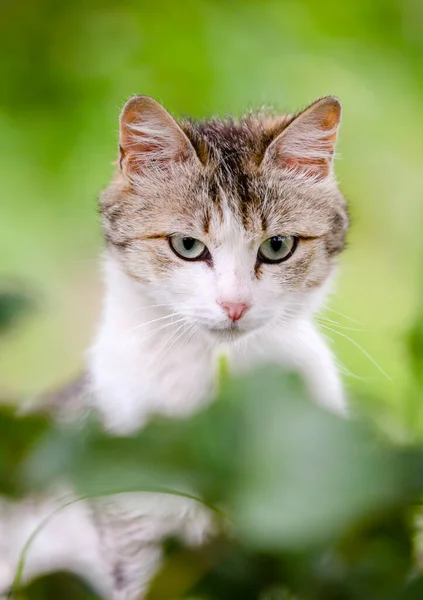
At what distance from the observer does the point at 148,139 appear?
109 centimetres

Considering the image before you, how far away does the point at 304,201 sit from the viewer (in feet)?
3.75

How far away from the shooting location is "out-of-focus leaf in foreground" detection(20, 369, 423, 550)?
279 millimetres

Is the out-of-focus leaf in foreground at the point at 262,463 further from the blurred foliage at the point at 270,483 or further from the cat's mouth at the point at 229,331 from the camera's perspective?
the cat's mouth at the point at 229,331

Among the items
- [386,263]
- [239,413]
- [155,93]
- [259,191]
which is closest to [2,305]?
[239,413]

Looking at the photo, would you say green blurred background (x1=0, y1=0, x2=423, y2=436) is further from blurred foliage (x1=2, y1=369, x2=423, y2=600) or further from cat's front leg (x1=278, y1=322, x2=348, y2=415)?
blurred foliage (x1=2, y1=369, x2=423, y2=600)

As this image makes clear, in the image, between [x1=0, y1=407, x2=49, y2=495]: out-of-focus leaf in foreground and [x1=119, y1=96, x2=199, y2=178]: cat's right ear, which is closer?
[x1=0, y1=407, x2=49, y2=495]: out-of-focus leaf in foreground

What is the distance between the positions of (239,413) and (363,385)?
1.01m

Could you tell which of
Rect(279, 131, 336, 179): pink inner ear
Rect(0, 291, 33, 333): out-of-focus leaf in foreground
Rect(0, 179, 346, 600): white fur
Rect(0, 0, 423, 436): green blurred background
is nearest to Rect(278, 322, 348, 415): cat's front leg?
Rect(0, 179, 346, 600): white fur

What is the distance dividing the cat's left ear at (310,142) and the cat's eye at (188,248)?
15 cm

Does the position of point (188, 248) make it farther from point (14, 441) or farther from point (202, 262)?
point (14, 441)

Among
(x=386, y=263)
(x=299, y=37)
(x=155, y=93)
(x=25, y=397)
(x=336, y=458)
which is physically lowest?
(x=25, y=397)

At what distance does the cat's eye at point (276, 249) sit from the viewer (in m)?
1.10

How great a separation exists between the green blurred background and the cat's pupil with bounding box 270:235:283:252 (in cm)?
62

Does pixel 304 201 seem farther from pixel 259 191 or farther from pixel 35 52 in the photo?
pixel 35 52
